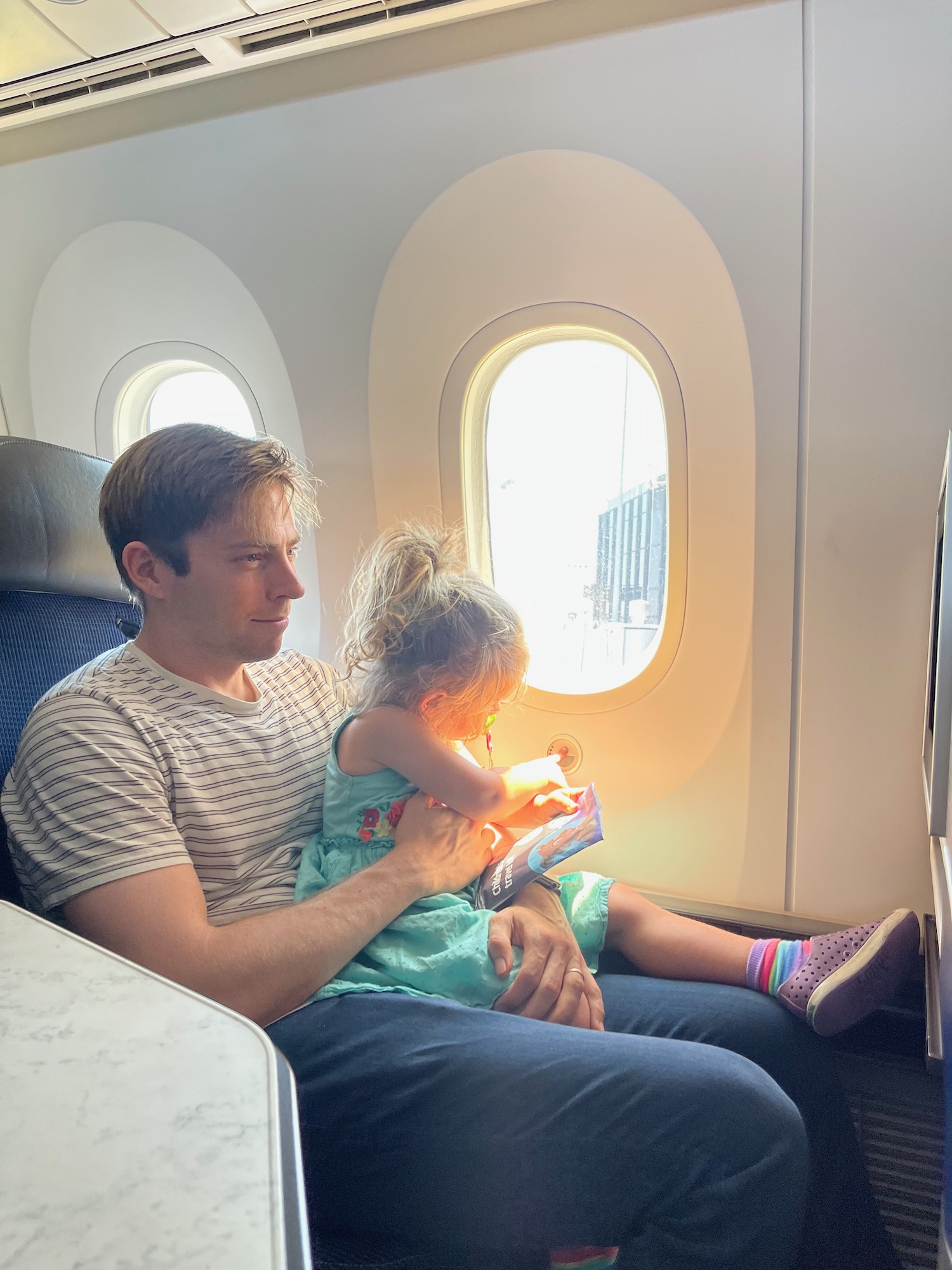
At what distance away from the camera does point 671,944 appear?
1.67 m

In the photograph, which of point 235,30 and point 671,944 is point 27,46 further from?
point 671,944

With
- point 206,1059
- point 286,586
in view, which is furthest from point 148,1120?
point 286,586

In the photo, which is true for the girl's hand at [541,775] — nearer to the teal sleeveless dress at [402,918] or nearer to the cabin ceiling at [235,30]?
the teal sleeveless dress at [402,918]

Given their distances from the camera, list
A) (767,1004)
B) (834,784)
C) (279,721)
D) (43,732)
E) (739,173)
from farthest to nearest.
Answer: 1. (834,784)
2. (739,173)
3. (279,721)
4. (767,1004)
5. (43,732)

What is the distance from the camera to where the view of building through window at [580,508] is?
2.25 m

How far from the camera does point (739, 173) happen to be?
1813mm

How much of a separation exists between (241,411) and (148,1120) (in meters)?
2.56

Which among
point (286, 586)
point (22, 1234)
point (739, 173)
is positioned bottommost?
point (22, 1234)

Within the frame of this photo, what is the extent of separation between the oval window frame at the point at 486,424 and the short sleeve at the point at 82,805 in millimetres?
1205

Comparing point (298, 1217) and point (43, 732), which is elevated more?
point (43, 732)

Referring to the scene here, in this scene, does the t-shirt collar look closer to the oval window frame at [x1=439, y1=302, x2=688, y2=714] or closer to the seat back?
the seat back

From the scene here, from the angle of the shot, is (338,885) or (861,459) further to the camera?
(861,459)

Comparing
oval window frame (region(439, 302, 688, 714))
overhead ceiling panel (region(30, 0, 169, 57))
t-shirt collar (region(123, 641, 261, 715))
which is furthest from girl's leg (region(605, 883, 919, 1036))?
overhead ceiling panel (region(30, 0, 169, 57))

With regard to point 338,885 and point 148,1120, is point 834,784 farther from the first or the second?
point 148,1120
